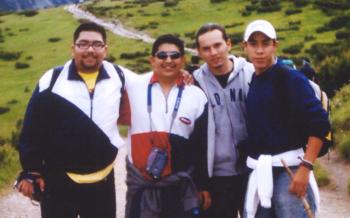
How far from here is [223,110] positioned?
5.45 meters

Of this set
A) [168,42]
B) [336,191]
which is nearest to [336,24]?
[336,191]

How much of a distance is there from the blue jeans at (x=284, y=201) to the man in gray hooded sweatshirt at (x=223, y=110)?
548mm

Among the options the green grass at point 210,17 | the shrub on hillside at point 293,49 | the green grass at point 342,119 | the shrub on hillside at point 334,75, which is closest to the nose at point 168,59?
the green grass at point 342,119

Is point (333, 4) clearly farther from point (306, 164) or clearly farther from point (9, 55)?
point (306, 164)

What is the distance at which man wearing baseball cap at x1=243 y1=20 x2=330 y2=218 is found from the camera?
485cm

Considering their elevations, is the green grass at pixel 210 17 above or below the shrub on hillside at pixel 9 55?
above

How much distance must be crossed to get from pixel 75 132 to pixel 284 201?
1939mm

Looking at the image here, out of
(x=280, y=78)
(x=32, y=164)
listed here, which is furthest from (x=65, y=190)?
(x=280, y=78)

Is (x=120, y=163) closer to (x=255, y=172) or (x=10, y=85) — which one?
(x=255, y=172)

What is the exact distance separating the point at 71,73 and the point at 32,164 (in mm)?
915

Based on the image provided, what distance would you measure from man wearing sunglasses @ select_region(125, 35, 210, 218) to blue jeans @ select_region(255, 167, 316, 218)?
2.41 ft

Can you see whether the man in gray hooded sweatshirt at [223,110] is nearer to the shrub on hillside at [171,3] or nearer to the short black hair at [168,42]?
the short black hair at [168,42]

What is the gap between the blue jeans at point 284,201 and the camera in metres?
4.91

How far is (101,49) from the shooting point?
5445 millimetres
